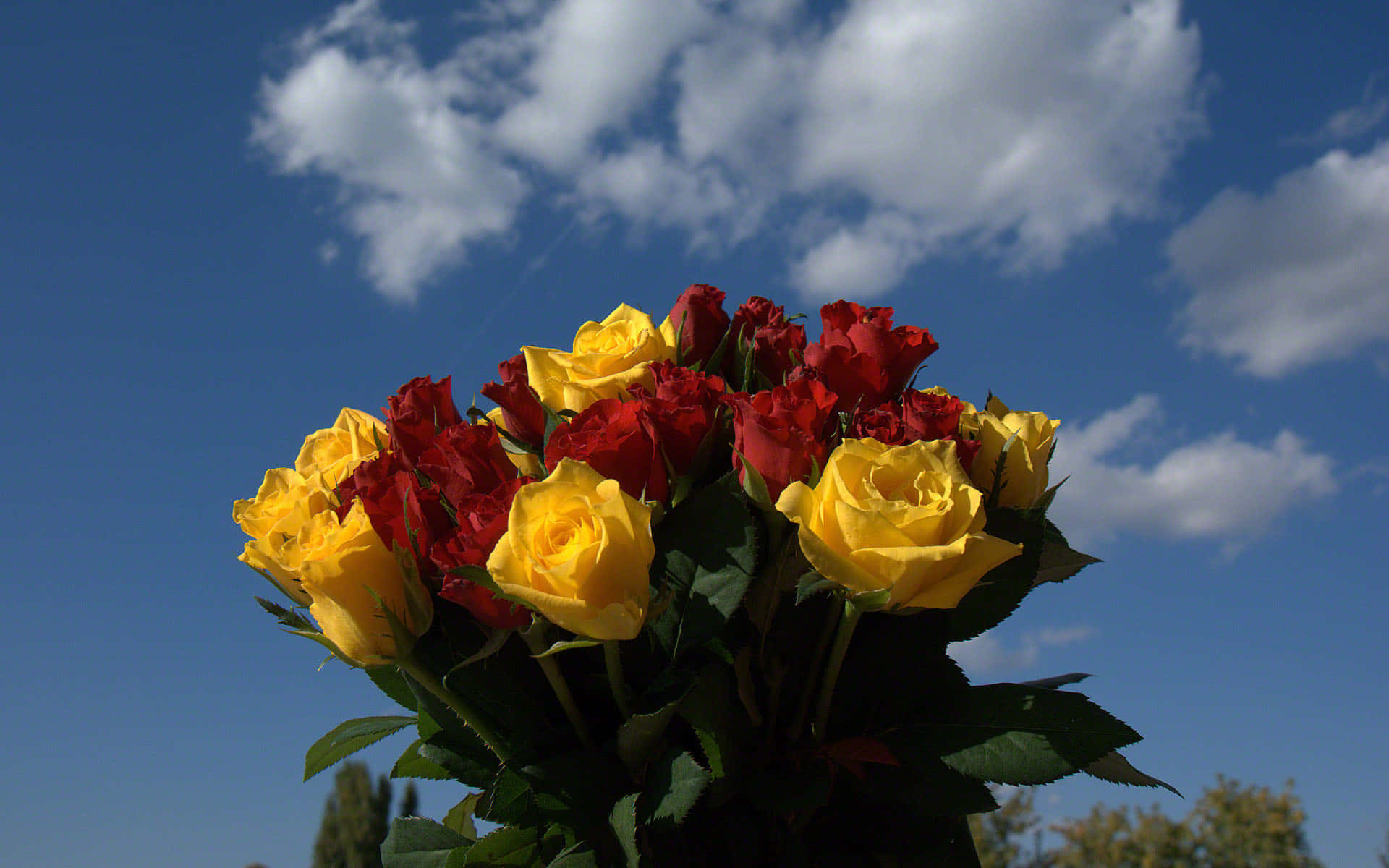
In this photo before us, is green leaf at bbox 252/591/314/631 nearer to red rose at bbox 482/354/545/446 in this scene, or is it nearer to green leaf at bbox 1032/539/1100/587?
A: red rose at bbox 482/354/545/446

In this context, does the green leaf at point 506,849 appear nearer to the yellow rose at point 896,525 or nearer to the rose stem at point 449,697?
the rose stem at point 449,697

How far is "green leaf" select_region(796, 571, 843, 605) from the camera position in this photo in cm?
99

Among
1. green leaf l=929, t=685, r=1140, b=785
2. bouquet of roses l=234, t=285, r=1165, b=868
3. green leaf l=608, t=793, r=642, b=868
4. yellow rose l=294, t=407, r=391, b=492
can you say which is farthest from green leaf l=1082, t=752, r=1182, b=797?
yellow rose l=294, t=407, r=391, b=492

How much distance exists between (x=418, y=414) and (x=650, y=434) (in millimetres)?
360

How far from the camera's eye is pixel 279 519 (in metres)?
1.27

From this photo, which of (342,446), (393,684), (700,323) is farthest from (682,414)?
(342,446)

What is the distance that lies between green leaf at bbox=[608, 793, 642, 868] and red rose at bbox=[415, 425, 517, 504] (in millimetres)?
372

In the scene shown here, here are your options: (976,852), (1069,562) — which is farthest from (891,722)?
(1069,562)

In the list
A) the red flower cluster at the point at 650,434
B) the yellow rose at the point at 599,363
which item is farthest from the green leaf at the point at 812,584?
the yellow rose at the point at 599,363

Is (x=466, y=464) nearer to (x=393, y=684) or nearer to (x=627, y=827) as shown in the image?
(x=393, y=684)

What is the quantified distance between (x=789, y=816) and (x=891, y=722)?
163 mm

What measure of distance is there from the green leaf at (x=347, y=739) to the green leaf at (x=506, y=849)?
229mm

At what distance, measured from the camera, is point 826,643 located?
1.14 meters

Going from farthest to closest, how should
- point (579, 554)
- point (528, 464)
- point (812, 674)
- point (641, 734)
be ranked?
point (528, 464), point (812, 674), point (641, 734), point (579, 554)
